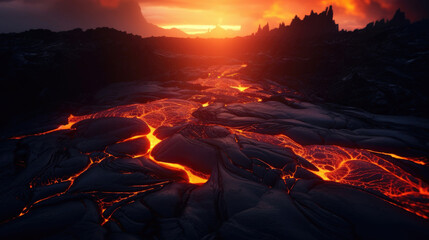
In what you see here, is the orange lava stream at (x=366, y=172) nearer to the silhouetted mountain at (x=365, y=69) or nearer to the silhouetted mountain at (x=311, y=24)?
the silhouetted mountain at (x=365, y=69)

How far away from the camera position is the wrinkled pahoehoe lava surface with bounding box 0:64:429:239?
3.49 meters

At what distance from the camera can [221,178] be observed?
4762 mm

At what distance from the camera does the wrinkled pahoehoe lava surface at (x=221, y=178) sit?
137 inches

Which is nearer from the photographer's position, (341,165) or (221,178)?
(221,178)

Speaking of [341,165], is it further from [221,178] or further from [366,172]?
[221,178]

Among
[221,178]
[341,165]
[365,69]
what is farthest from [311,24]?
[221,178]

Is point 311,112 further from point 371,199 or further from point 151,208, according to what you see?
point 151,208

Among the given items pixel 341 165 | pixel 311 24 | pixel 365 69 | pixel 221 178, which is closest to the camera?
pixel 221 178

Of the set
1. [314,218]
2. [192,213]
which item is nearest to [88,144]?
[192,213]

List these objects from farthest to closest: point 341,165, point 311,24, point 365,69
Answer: point 311,24
point 365,69
point 341,165

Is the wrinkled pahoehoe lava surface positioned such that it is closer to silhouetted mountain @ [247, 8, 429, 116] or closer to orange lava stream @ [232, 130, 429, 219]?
orange lava stream @ [232, 130, 429, 219]

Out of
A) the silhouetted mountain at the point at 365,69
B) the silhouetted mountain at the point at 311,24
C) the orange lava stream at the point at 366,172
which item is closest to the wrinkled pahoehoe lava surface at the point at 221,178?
the orange lava stream at the point at 366,172

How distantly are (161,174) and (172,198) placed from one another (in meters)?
1.02

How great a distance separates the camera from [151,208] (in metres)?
3.99
